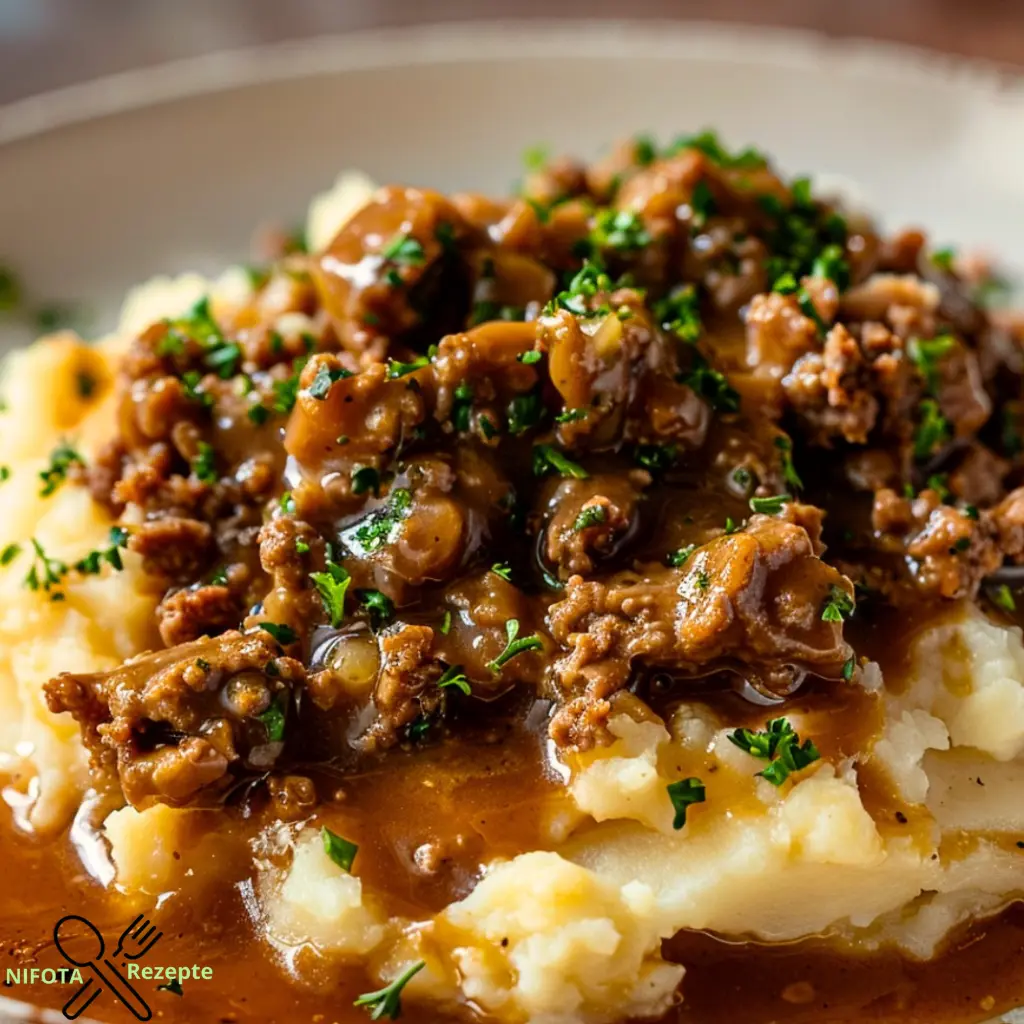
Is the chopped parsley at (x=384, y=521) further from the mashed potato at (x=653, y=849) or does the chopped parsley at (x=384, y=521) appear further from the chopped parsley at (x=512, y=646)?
the mashed potato at (x=653, y=849)

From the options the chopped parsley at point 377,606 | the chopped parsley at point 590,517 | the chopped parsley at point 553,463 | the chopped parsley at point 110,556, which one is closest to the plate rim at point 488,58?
the chopped parsley at point 110,556

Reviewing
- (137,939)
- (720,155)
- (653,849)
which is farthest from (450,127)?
(137,939)

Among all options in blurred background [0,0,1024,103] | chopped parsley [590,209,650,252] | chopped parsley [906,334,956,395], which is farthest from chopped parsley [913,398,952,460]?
blurred background [0,0,1024,103]

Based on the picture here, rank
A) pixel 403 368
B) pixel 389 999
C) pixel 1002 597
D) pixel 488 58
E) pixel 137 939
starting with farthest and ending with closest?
pixel 488 58
pixel 1002 597
pixel 403 368
pixel 137 939
pixel 389 999

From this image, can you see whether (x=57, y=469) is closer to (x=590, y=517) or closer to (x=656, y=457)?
(x=590, y=517)

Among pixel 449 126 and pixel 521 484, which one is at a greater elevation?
pixel 449 126
